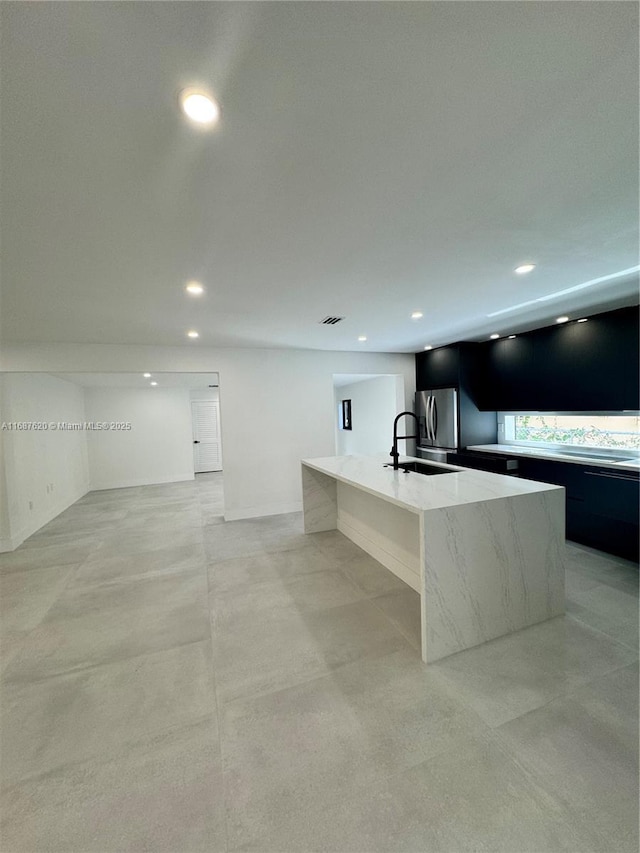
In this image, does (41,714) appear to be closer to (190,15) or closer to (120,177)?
(120,177)

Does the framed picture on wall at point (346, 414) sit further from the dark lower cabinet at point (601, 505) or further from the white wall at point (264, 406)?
the dark lower cabinet at point (601, 505)

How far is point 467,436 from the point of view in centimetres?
475

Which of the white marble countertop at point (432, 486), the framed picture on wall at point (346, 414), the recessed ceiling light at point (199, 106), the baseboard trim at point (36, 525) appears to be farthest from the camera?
the framed picture on wall at point (346, 414)


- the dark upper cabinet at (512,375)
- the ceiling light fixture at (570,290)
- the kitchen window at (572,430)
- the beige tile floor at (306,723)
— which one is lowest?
the beige tile floor at (306,723)

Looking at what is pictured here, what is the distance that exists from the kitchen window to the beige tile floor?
58.2 inches

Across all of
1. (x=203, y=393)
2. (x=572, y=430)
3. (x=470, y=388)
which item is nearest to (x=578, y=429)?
(x=572, y=430)

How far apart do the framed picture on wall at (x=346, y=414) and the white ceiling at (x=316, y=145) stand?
6.67 m

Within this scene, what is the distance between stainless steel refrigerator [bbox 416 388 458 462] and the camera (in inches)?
188

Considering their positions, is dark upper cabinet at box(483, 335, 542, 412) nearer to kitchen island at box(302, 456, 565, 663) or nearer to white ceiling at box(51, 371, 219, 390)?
kitchen island at box(302, 456, 565, 663)

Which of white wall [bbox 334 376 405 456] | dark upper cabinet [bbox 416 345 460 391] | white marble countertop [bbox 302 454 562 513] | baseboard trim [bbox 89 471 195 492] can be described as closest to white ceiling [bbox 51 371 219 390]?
baseboard trim [bbox 89 471 195 492]

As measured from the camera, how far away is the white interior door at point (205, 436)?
851cm

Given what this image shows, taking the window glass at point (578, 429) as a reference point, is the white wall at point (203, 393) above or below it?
above

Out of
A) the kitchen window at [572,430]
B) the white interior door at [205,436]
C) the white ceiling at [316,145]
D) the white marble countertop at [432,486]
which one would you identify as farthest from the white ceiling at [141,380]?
the kitchen window at [572,430]

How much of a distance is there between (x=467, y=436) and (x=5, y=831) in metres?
5.00
